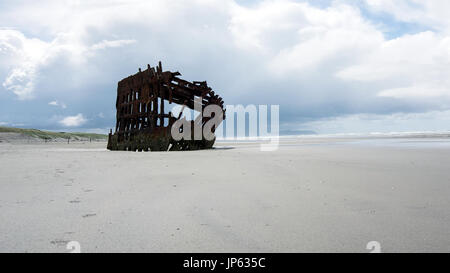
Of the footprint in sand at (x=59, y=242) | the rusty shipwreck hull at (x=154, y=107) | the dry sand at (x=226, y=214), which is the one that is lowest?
the footprint in sand at (x=59, y=242)

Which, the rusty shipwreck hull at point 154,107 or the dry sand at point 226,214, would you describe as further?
the rusty shipwreck hull at point 154,107

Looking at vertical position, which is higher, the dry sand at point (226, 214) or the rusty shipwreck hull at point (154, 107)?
the rusty shipwreck hull at point (154, 107)

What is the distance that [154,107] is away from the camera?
37.0 ft

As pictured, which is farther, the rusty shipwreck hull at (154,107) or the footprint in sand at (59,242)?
the rusty shipwreck hull at (154,107)

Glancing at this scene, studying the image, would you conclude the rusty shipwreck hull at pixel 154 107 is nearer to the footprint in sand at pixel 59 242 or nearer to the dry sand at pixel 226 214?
the dry sand at pixel 226 214

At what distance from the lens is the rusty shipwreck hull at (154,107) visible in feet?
36.2

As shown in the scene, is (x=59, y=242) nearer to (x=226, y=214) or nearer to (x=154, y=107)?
(x=226, y=214)

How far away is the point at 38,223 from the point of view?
1.93 m

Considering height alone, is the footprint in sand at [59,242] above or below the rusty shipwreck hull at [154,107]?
below

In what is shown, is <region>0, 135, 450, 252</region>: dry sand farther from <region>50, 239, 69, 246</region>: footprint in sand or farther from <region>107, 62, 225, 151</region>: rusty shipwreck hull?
<region>107, 62, 225, 151</region>: rusty shipwreck hull

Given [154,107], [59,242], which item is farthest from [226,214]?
[154,107]

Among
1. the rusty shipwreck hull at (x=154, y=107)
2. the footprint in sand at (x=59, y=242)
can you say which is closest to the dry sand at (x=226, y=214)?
the footprint in sand at (x=59, y=242)
